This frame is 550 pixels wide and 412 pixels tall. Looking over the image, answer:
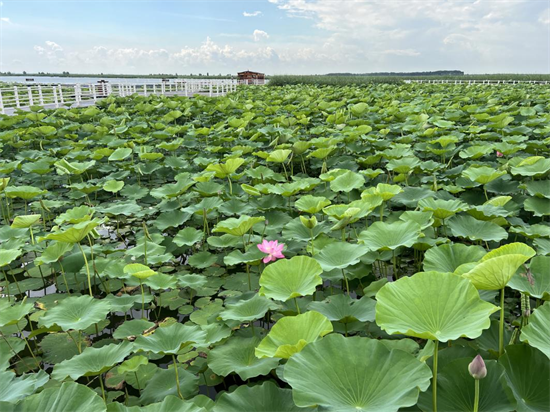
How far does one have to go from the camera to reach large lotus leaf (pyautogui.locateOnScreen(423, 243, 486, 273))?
5.09 ft

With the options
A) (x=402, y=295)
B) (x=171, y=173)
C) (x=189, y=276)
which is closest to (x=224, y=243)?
(x=189, y=276)

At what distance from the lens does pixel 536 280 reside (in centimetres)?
131

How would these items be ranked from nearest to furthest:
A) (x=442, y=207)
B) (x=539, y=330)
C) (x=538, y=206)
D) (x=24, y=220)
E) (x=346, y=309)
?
(x=539, y=330) < (x=346, y=309) < (x=442, y=207) < (x=24, y=220) < (x=538, y=206)

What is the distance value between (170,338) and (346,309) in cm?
67

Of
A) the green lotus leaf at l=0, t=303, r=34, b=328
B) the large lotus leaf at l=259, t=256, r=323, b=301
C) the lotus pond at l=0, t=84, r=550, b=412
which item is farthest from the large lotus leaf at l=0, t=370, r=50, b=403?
the large lotus leaf at l=259, t=256, r=323, b=301

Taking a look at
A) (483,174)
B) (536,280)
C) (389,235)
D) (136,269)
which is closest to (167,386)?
(136,269)

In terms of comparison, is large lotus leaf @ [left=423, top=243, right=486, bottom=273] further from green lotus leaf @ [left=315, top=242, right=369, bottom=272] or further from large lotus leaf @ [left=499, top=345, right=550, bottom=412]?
large lotus leaf @ [left=499, top=345, right=550, bottom=412]

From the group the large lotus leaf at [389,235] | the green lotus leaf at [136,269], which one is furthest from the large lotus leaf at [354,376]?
the green lotus leaf at [136,269]

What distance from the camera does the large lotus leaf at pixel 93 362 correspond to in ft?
4.36

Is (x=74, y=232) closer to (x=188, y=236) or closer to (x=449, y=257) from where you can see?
(x=188, y=236)

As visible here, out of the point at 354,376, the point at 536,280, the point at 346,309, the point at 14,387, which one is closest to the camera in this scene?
the point at 354,376

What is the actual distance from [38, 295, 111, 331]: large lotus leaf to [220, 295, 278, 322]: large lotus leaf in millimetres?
511

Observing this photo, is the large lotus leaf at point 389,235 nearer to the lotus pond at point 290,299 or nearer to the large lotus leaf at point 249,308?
the lotus pond at point 290,299

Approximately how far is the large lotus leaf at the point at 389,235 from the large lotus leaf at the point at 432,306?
2.23 feet
